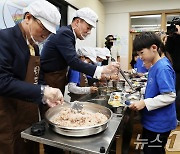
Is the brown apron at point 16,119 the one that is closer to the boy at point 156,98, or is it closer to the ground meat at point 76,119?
the ground meat at point 76,119

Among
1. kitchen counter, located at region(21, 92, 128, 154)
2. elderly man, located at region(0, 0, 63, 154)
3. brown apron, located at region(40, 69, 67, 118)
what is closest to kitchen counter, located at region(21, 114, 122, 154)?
kitchen counter, located at region(21, 92, 128, 154)

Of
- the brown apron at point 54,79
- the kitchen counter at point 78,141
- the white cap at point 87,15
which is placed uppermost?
the white cap at point 87,15

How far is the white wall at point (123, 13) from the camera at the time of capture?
197 inches

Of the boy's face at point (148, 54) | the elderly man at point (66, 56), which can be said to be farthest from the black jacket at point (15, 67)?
the boy's face at point (148, 54)

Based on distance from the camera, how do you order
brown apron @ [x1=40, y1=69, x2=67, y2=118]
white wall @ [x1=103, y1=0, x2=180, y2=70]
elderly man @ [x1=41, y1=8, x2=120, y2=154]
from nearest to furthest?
elderly man @ [x1=41, y1=8, x2=120, y2=154]
brown apron @ [x1=40, y1=69, x2=67, y2=118]
white wall @ [x1=103, y1=0, x2=180, y2=70]

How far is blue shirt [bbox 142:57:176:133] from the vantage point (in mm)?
1174

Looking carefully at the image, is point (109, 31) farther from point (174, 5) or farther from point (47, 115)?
point (47, 115)

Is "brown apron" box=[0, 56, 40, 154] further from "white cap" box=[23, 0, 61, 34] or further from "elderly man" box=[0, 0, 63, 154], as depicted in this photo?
"white cap" box=[23, 0, 61, 34]

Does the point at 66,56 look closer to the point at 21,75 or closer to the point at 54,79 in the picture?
the point at 54,79

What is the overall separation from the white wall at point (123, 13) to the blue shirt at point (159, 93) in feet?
14.0

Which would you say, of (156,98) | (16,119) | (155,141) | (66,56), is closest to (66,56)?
(66,56)

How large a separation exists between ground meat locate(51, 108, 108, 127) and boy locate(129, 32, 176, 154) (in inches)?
13.2

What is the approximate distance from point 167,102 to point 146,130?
0.28m

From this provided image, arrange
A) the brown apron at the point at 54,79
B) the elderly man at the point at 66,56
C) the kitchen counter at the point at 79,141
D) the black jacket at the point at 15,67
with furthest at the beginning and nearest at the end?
the brown apron at the point at 54,79 < the elderly man at the point at 66,56 < the black jacket at the point at 15,67 < the kitchen counter at the point at 79,141
